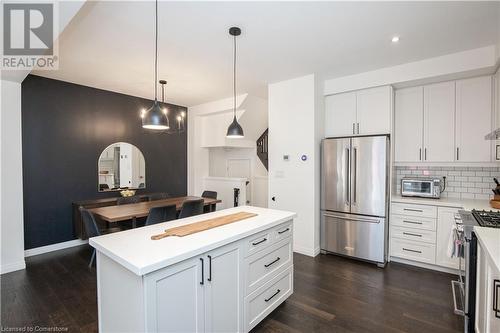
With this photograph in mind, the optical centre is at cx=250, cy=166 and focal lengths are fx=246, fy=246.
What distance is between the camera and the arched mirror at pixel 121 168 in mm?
4605

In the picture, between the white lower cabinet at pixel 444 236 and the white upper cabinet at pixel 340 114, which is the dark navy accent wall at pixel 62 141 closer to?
the white upper cabinet at pixel 340 114

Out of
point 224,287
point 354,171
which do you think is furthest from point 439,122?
point 224,287

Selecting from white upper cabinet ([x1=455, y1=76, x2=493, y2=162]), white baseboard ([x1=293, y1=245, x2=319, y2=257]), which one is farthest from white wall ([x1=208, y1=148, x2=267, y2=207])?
white upper cabinet ([x1=455, y1=76, x2=493, y2=162])

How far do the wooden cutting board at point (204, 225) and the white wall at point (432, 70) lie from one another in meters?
2.67

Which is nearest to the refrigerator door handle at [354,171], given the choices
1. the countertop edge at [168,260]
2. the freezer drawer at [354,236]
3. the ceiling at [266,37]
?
the freezer drawer at [354,236]

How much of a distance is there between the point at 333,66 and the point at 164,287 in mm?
3369

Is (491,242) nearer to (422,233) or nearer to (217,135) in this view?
(422,233)

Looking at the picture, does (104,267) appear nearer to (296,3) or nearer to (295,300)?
(295,300)

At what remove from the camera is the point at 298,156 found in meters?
3.94

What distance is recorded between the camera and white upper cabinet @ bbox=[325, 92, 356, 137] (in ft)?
12.6

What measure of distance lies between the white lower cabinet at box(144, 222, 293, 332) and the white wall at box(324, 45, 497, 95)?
100 inches

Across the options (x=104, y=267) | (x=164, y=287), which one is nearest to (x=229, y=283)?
(x=164, y=287)

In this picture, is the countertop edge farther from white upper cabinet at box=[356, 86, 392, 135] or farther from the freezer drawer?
white upper cabinet at box=[356, 86, 392, 135]

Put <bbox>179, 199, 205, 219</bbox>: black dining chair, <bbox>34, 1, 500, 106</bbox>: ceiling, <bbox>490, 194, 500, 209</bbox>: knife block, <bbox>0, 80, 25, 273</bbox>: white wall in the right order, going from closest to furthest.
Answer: <bbox>34, 1, 500, 106</bbox>: ceiling < <bbox>490, 194, 500, 209</bbox>: knife block < <bbox>0, 80, 25, 273</bbox>: white wall < <bbox>179, 199, 205, 219</bbox>: black dining chair
